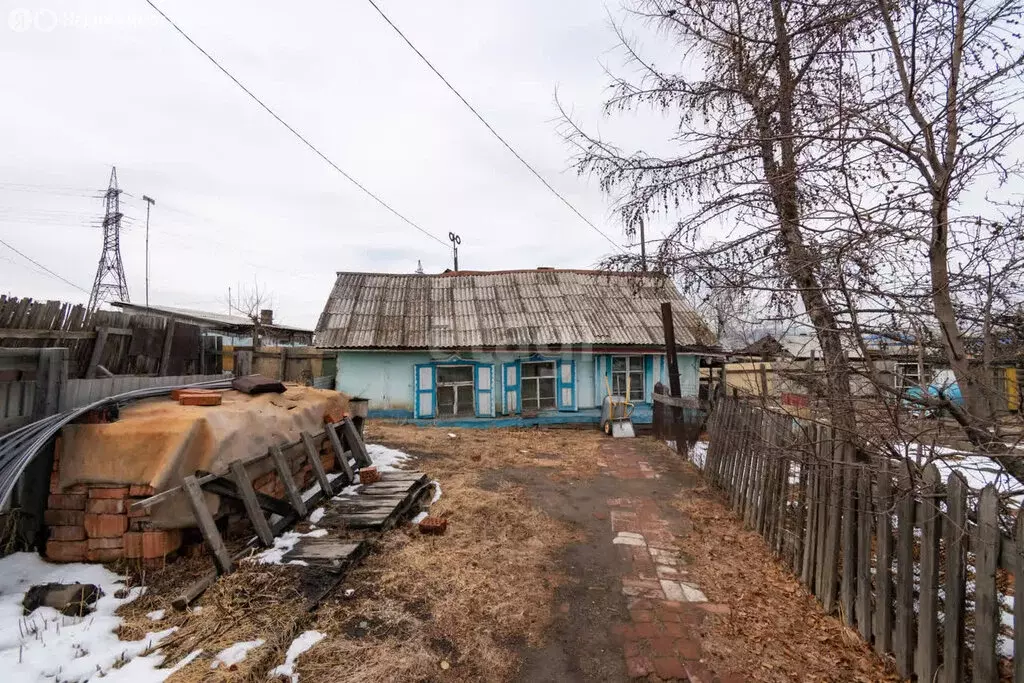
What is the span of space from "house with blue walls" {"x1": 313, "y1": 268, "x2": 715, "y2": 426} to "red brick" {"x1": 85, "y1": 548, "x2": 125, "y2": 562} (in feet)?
30.0

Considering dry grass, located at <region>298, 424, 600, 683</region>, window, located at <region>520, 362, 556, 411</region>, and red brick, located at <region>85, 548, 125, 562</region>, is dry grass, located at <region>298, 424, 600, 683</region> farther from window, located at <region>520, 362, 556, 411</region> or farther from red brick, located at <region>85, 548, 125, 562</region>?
window, located at <region>520, 362, 556, 411</region>

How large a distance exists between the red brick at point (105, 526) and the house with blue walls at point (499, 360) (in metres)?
9.16

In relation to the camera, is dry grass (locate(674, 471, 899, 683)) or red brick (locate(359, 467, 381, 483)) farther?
red brick (locate(359, 467, 381, 483))

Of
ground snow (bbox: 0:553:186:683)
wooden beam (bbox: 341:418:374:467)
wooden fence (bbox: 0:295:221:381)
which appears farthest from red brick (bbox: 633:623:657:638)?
wooden fence (bbox: 0:295:221:381)

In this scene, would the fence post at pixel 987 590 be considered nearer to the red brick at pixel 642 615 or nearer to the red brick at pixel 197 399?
the red brick at pixel 642 615

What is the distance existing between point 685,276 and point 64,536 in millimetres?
4754

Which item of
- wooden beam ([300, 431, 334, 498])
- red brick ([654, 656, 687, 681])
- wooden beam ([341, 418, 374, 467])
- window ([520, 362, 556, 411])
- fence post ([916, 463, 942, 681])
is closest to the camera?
fence post ([916, 463, 942, 681])

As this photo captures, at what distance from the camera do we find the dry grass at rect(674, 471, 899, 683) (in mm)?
2895

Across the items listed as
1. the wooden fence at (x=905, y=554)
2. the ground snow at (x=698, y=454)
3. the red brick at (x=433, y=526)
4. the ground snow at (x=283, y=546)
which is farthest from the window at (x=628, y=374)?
the ground snow at (x=283, y=546)

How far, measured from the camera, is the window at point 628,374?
1343 cm

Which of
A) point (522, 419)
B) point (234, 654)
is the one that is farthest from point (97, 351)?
point (522, 419)

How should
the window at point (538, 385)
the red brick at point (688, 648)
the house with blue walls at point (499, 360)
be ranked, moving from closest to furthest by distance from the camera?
the red brick at point (688, 648) < the house with blue walls at point (499, 360) < the window at point (538, 385)

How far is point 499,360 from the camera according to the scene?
13.1m

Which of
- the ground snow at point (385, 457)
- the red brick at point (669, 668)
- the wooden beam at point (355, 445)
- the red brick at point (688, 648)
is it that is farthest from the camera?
the ground snow at point (385, 457)
